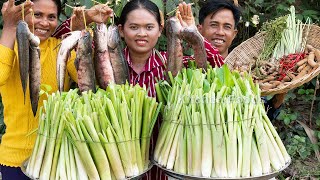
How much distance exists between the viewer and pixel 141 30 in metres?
2.40

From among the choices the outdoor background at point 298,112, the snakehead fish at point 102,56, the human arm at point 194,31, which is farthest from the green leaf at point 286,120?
the snakehead fish at point 102,56

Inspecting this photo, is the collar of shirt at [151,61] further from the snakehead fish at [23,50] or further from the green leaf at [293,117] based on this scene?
the green leaf at [293,117]

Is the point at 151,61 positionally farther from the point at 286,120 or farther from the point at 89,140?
the point at 286,120

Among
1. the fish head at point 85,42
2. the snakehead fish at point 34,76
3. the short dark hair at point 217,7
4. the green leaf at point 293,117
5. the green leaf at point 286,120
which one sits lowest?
the green leaf at point 286,120

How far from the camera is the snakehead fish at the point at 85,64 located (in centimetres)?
221

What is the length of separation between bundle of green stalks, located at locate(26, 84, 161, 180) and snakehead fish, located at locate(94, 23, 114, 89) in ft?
1.14

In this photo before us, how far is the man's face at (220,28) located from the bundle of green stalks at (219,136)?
1209 mm

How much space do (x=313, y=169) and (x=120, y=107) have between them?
319 centimetres

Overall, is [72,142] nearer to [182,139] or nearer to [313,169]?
[182,139]

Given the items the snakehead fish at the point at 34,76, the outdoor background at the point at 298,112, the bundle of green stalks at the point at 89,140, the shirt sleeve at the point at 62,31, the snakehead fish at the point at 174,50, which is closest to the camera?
the bundle of green stalks at the point at 89,140

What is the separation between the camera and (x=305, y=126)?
4.94m

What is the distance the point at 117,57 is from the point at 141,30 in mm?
222

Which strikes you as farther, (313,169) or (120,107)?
(313,169)

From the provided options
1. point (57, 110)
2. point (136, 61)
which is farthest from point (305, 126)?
point (57, 110)
